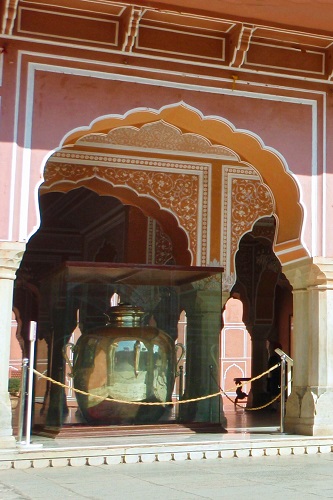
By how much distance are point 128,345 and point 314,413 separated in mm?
1846

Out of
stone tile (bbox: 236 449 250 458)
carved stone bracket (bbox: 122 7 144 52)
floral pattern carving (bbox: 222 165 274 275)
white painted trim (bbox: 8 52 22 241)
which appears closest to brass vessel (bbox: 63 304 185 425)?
stone tile (bbox: 236 449 250 458)

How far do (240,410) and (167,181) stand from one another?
451 centimetres

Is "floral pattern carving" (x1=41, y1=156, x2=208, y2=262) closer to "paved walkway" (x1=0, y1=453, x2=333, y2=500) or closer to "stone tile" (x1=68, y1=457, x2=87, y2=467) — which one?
"paved walkway" (x1=0, y1=453, x2=333, y2=500)

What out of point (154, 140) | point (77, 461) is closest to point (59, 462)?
point (77, 461)

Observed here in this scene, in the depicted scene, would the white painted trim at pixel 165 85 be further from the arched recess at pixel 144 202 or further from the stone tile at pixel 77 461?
the arched recess at pixel 144 202

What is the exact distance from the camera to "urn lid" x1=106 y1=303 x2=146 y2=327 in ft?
26.3

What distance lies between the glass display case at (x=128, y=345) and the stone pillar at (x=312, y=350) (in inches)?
33.1

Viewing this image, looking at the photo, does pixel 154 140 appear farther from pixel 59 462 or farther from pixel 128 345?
pixel 59 462

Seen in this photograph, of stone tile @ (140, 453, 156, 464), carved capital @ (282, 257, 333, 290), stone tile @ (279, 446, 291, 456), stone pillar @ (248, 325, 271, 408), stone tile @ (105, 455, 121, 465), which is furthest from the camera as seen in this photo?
stone pillar @ (248, 325, 271, 408)

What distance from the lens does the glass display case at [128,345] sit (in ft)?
→ 25.5

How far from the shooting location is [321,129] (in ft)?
25.7

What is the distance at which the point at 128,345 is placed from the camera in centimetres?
798

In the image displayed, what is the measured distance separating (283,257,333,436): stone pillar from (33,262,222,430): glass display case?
2.76ft

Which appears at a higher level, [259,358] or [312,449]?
[259,358]
